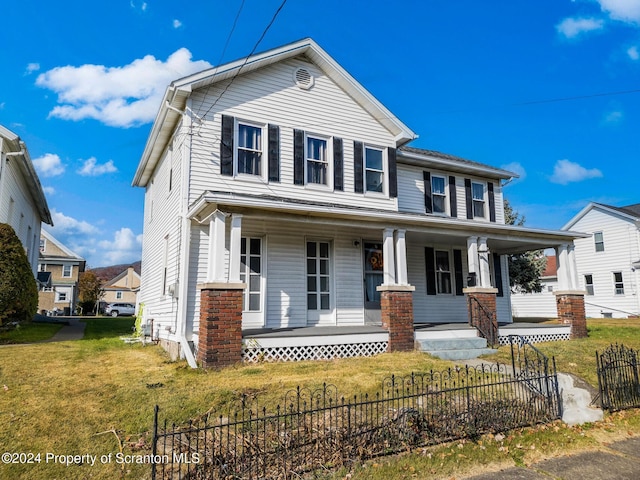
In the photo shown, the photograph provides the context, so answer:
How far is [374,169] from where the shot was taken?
13.3 meters

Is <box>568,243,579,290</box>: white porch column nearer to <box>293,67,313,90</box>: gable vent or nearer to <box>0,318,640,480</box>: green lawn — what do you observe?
<box>0,318,640,480</box>: green lawn

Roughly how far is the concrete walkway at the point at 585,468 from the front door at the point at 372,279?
24.2 ft

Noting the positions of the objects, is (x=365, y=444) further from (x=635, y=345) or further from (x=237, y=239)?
(x=635, y=345)

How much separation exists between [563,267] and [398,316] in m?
6.95

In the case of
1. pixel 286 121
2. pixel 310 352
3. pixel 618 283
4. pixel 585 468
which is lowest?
pixel 585 468

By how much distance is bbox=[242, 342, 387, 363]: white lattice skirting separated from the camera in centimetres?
887

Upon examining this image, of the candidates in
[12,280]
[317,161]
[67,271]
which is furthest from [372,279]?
[67,271]

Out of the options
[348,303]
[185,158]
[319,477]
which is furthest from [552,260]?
[319,477]

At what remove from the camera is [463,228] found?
1223cm

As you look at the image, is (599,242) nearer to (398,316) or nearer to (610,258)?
(610,258)

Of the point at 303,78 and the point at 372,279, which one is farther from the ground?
the point at 303,78

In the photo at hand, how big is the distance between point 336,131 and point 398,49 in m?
2.77

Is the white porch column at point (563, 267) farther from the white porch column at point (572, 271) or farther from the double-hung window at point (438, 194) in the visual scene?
the double-hung window at point (438, 194)

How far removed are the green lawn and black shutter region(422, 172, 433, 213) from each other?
21.4 ft
